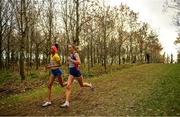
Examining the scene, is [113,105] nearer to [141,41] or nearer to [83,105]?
[83,105]

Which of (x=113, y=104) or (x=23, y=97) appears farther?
(x=23, y=97)

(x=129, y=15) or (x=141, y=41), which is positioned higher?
(x=129, y=15)

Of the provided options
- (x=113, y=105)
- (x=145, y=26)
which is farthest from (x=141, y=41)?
(x=113, y=105)

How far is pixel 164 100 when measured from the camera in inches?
482

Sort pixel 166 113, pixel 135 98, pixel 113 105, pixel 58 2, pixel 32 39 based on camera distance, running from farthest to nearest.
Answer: pixel 32 39, pixel 58 2, pixel 135 98, pixel 113 105, pixel 166 113

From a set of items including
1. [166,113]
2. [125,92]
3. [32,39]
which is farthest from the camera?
[32,39]

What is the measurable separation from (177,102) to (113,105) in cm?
255

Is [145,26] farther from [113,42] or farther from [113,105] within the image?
[113,105]

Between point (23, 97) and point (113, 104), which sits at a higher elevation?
point (113, 104)

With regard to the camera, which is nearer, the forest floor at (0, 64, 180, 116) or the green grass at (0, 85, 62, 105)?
the forest floor at (0, 64, 180, 116)

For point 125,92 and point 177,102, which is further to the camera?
point 125,92

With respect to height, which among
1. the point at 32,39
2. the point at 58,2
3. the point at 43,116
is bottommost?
the point at 43,116

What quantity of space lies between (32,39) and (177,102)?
35.5 meters

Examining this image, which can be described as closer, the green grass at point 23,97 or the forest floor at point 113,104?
the forest floor at point 113,104
